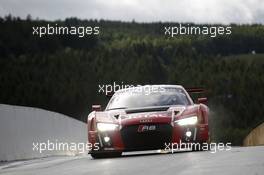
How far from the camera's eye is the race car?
12180mm

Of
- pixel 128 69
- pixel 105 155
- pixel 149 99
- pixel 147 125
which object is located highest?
pixel 128 69

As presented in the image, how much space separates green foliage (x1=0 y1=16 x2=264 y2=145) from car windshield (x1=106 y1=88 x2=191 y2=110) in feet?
342

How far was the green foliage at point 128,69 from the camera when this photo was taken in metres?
128

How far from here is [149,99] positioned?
1340 centimetres

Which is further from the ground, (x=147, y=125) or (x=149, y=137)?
(x=147, y=125)

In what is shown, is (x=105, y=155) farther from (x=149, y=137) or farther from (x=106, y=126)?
(x=149, y=137)

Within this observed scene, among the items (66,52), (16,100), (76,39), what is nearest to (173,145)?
(16,100)

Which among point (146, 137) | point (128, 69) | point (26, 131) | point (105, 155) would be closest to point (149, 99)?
point (105, 155)

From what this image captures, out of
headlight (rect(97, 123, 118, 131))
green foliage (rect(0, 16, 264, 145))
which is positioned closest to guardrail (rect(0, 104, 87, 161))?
headlight (rect(97, 123, 118, 131))

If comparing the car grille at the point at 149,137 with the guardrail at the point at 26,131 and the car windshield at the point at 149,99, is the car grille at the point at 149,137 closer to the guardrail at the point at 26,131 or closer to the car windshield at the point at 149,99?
the car windshield at the point at 149,99

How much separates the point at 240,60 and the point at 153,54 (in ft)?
66.3

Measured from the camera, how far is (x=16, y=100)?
11881cm

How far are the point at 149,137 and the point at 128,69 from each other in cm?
13981

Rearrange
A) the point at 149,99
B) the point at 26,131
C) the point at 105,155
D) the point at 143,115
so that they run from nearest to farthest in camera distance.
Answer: the point at 143,115 < the point at 105,155 < the point at 149,99 < the point at 26,131
